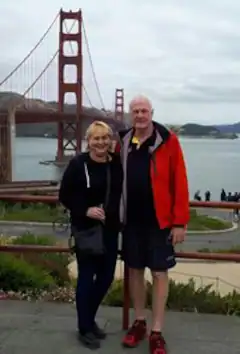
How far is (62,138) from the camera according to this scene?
4712 centimetres

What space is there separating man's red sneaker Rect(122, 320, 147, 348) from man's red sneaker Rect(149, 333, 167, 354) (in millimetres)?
135

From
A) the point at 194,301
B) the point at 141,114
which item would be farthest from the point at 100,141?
the point at 194,301

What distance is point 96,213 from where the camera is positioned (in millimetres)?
3365

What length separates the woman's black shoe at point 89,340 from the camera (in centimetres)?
349

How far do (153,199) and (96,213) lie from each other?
1.03 feet

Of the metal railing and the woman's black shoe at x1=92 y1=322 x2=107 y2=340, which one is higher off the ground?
the metal railing

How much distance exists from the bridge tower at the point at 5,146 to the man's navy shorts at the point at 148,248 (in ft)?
115

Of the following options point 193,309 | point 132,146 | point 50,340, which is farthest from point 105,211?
point 193,309

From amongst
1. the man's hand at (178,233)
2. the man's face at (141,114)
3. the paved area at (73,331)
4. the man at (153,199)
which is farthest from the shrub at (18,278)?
the man's face at (141,114)

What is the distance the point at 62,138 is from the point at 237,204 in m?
43.6

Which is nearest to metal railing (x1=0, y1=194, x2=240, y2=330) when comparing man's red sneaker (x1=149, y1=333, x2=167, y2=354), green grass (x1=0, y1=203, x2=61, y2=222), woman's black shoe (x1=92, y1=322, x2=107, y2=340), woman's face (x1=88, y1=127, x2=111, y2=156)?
woman's black shoe (x1=92, y1=322, x2=107, y2=340)

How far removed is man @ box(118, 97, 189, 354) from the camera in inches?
131

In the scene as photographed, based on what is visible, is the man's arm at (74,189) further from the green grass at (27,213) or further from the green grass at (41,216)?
the green grass at (27,213)

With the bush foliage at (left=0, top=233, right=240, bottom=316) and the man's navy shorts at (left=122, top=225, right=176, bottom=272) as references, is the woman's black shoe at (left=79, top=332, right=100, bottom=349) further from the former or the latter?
the bush foliage at (left=0, top=233, right=240, bottom=316)
